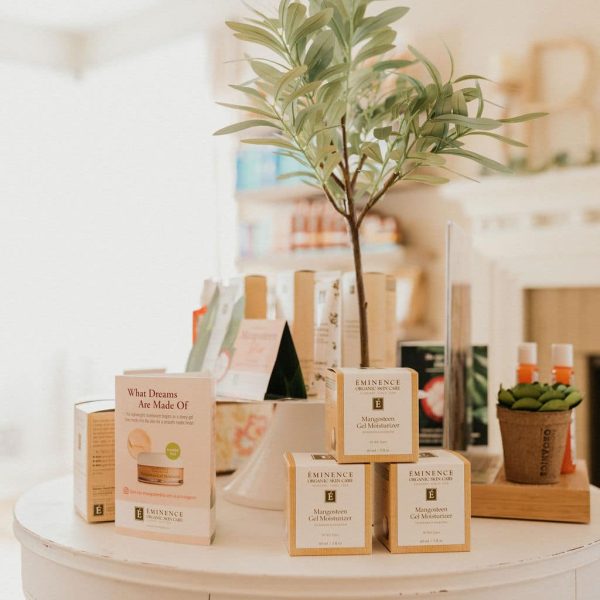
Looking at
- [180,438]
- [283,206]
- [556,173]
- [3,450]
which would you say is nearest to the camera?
[180,438]

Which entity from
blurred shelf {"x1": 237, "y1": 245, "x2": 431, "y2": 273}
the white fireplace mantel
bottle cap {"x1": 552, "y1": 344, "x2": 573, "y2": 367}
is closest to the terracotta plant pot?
bottle cap {"x1": 552, "y1": 344, "x2": 573, "y2": 367}

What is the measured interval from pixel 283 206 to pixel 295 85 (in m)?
3.21

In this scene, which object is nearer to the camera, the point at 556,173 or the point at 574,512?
the point at 574,512

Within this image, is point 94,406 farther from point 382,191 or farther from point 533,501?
point 533,501

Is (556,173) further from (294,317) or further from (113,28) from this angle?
(113,28)

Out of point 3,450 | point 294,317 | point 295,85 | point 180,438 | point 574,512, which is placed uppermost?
point 295,85

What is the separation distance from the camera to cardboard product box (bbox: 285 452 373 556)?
107 cm

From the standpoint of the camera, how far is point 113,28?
Answer: 5.15 metres

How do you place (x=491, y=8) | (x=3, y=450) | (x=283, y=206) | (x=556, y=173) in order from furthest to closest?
(x=3, y=450) → (x=283, y=206) → (x=491, y=8) → (x=556, y=173)

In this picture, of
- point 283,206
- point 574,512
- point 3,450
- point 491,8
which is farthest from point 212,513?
point 3,450

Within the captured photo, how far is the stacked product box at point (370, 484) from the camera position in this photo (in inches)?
42.1

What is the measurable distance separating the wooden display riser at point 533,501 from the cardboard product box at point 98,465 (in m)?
0.56

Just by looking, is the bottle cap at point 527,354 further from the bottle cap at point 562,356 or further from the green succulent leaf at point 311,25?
the green succulent leaf at point 311,25

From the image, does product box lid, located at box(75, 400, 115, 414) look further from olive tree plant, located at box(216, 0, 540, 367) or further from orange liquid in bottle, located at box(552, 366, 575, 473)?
orange liquid in bottle, located at box(552, 366, 575, 473)
